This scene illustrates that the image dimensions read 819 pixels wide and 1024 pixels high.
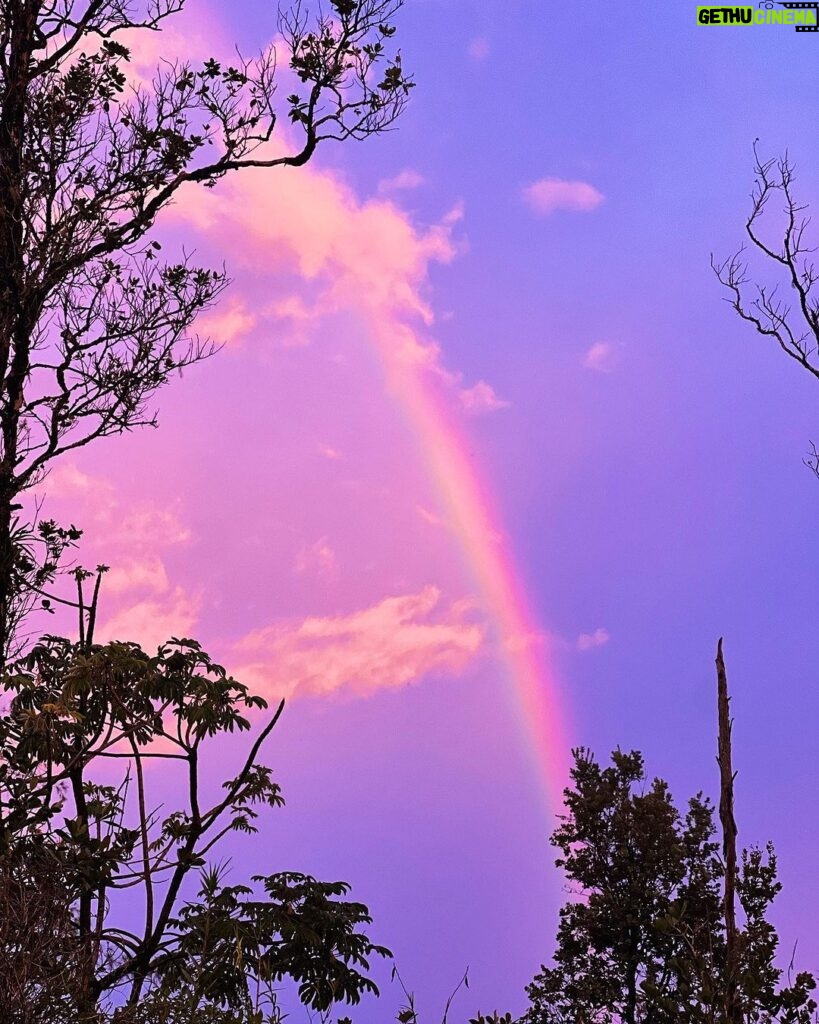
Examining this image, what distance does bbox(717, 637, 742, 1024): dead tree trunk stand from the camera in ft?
13.9

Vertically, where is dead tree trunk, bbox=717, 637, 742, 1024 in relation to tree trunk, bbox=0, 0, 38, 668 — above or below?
below

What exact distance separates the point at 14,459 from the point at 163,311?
95.8 inches

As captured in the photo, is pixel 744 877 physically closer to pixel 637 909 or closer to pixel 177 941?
pixel 637 909

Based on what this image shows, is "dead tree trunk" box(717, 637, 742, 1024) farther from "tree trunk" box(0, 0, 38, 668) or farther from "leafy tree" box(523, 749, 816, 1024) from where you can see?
"leafy tree" box(523, 749, 816, 1024)

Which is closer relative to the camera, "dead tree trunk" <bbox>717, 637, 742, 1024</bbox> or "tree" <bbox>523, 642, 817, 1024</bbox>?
"dead tree trunk" <bbox>717, 637, 742, 1024</bbox>

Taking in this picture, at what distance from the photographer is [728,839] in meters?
4.47

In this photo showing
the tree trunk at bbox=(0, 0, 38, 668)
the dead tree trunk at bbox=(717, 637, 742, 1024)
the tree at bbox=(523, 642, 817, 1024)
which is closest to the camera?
the dead tree trunk at bbox=(717, 637, 742, 1024)

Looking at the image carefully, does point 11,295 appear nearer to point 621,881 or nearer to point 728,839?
point 728,839

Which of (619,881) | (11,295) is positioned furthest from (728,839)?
(619,881)

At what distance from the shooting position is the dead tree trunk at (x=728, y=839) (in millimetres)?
4230

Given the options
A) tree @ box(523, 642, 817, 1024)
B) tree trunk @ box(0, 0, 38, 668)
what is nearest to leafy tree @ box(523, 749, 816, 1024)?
tree @ box(523, 642, 817, 1024)

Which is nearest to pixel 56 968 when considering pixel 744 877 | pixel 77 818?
pixel 77 818

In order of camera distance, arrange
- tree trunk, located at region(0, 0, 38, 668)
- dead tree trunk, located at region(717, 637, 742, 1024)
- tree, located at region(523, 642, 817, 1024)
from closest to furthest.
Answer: dead tree trunk, located at region(717, 637, 742, 1024) → tree trunk, located at region(0, 0, 38, 668) → tree, located at region(523, 642, 817, 1024)

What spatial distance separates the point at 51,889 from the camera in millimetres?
6938
